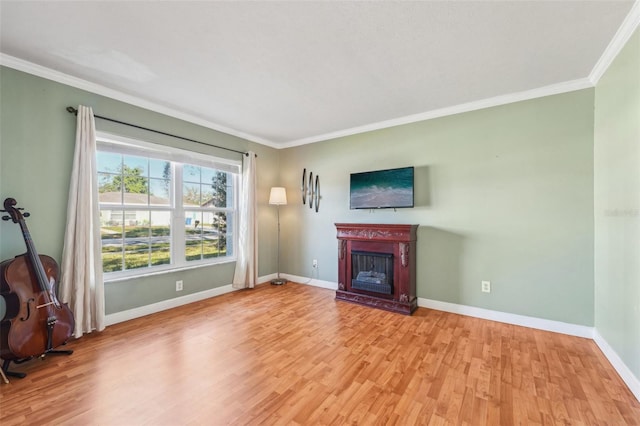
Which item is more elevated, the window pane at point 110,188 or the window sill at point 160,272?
the window pane at point 110,188

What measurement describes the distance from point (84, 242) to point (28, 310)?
72 centimetres

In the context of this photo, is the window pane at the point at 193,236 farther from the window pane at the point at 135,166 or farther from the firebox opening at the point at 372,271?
the firebox opening at the point at 372,271

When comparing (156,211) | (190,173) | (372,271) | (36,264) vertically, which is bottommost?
(372,271)

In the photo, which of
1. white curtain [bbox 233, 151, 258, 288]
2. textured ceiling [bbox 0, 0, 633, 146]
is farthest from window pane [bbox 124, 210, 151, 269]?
textured ceiling [bbox 0, 0, 633, 146]

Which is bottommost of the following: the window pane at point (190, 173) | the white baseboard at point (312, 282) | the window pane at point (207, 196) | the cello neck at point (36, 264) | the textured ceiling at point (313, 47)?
the white baseboard at point (312, 282)

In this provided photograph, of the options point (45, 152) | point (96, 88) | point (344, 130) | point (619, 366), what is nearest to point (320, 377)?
point (619, 366)

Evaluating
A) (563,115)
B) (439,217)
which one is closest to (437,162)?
(439,217)

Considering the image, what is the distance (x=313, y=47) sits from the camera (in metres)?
2.07

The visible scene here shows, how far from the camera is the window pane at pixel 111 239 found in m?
2.89

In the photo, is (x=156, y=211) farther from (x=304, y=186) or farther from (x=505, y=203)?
(x=505, y=203)

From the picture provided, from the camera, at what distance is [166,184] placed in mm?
3404

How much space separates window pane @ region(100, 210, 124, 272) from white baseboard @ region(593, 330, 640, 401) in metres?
4.54

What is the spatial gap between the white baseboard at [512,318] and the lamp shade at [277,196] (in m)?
2.51

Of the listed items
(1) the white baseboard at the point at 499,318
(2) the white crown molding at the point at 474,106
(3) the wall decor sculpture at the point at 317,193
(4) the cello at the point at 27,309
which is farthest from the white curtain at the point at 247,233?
(4) the cello at the point at 27,309
